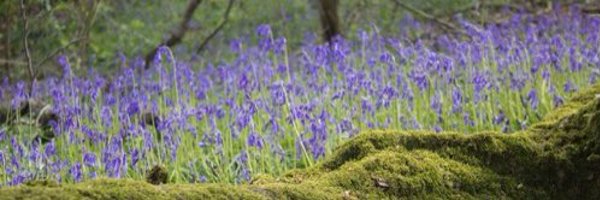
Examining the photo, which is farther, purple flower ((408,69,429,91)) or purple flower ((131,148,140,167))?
purple flower ((408,69,429,91))

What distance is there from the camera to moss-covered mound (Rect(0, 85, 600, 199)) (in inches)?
117

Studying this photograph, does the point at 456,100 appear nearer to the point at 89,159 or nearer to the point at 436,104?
the point at 436,104

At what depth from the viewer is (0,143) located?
575cm

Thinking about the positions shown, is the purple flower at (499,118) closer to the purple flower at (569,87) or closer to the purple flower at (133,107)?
the purple flower at (569,87)

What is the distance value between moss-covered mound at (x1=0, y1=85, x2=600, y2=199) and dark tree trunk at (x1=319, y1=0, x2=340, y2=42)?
6.74 metres

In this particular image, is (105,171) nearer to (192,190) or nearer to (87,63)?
(192,190)

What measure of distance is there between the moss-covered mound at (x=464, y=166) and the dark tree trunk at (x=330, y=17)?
6735 mm

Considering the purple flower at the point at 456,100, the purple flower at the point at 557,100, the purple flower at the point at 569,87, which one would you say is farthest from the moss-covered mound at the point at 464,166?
the purple flower at the point at 569,87

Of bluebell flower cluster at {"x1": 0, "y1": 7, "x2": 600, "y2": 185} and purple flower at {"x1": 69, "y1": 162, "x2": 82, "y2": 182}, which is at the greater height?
bluebell flower cluster at {"x1": 0, "y1": 7, "x2": 600, "y2": 185}

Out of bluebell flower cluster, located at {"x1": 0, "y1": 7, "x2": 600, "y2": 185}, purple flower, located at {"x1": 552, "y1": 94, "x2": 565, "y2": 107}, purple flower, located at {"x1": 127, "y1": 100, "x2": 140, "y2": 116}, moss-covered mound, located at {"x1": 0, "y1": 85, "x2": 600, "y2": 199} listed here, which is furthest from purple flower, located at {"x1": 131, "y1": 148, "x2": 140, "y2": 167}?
purple flower, located at {"x1": 552, "y1": 94, "x2": 565, "y2": 107}

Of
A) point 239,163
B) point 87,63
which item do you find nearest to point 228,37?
point 87,63

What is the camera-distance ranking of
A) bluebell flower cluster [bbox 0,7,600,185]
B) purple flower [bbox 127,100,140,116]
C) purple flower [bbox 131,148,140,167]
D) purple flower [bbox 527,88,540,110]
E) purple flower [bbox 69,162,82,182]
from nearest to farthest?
purple flower [bbox 69,162,82,182]
purple flower [bbox 131,148,140,167]
bluebell flower cluster [bbox 0,7,600,185]
purple flower [bbox 127,100,140,116]
purple flower [bbox 527,88,540,110]

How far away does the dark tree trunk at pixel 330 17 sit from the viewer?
10031 millimetres

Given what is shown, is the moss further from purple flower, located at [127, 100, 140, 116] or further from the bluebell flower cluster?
purple flower, located at [127, 100, 140, 116]
